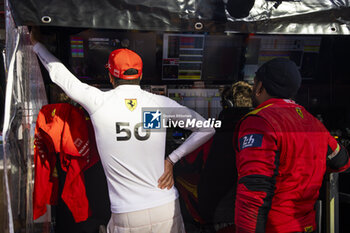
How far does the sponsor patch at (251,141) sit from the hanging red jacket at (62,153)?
1283 mm

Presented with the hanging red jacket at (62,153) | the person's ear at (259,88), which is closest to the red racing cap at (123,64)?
the hanging red jacket at (62,153)

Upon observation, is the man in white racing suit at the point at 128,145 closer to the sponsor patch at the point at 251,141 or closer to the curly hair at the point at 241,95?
the sponsor patch at the point at 251,141

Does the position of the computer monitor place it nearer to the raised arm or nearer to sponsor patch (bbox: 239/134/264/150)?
the raised arm

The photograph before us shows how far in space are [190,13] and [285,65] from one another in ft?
2.45

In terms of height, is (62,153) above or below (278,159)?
below

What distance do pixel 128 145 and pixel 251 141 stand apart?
34.0 inches

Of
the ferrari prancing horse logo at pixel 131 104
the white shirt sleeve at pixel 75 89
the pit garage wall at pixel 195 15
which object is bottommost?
the ferrari prancing horse logo at pixel 131 104

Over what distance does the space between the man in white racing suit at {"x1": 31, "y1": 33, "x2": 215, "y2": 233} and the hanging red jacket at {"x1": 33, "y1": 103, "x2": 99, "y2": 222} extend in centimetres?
31

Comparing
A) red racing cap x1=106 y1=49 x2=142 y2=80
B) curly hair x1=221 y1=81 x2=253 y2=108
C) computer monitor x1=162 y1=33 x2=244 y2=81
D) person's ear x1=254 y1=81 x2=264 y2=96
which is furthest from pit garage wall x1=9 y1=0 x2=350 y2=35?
computer monitor x1=162 y1=33 x2=244 y2=81

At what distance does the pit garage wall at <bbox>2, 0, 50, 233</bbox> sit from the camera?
202cm

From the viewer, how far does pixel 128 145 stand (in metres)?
2.30

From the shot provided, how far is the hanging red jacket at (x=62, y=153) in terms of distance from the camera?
8.23 feet
